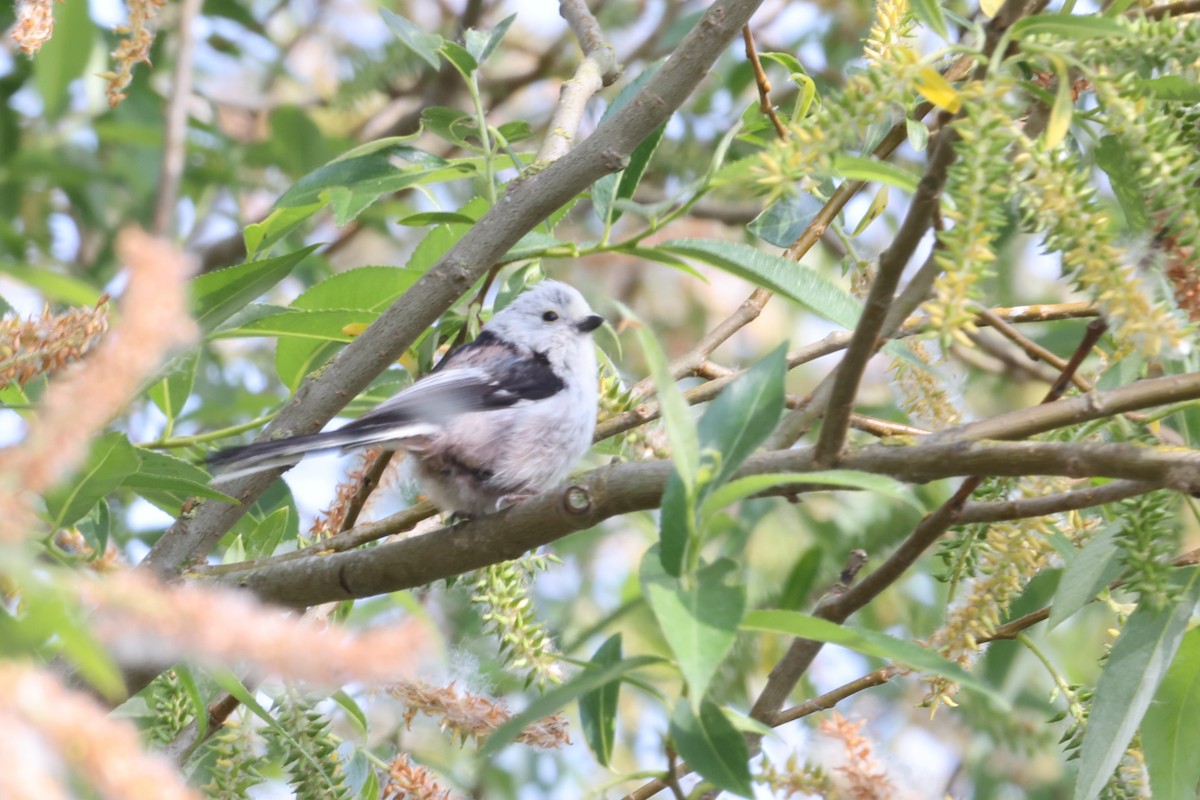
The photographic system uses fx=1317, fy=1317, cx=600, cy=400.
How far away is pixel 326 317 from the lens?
7.27ft

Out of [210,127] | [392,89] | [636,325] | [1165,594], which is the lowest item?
[1165,594]

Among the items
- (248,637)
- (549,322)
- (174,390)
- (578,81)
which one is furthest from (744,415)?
(549,322)

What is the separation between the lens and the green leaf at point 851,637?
4.05ft

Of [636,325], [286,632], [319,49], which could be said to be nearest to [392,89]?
[319,49]

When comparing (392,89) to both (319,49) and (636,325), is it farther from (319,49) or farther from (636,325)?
(636,325)

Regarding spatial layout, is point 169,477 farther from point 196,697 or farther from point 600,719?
point 600,719

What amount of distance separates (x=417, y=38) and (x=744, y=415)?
3.56ft

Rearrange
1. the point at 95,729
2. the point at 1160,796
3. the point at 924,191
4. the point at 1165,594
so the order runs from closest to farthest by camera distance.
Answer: the point at 95,729 < the point at 924,191 < the point at 1165,594 < the point at 1160,796

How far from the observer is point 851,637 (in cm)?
125

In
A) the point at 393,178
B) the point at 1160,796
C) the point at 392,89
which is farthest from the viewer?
the point at 392,89

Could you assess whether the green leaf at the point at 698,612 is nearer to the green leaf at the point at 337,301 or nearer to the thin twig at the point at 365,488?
the thin twig at the point at 365,488

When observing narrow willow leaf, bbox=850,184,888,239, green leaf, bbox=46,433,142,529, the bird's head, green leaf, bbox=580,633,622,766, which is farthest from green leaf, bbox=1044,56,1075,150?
the bird's head

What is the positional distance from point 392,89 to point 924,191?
381cm

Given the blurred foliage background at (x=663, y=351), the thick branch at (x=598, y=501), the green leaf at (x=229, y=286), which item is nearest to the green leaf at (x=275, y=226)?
the blurred foliage background at (x=663, y=351)
